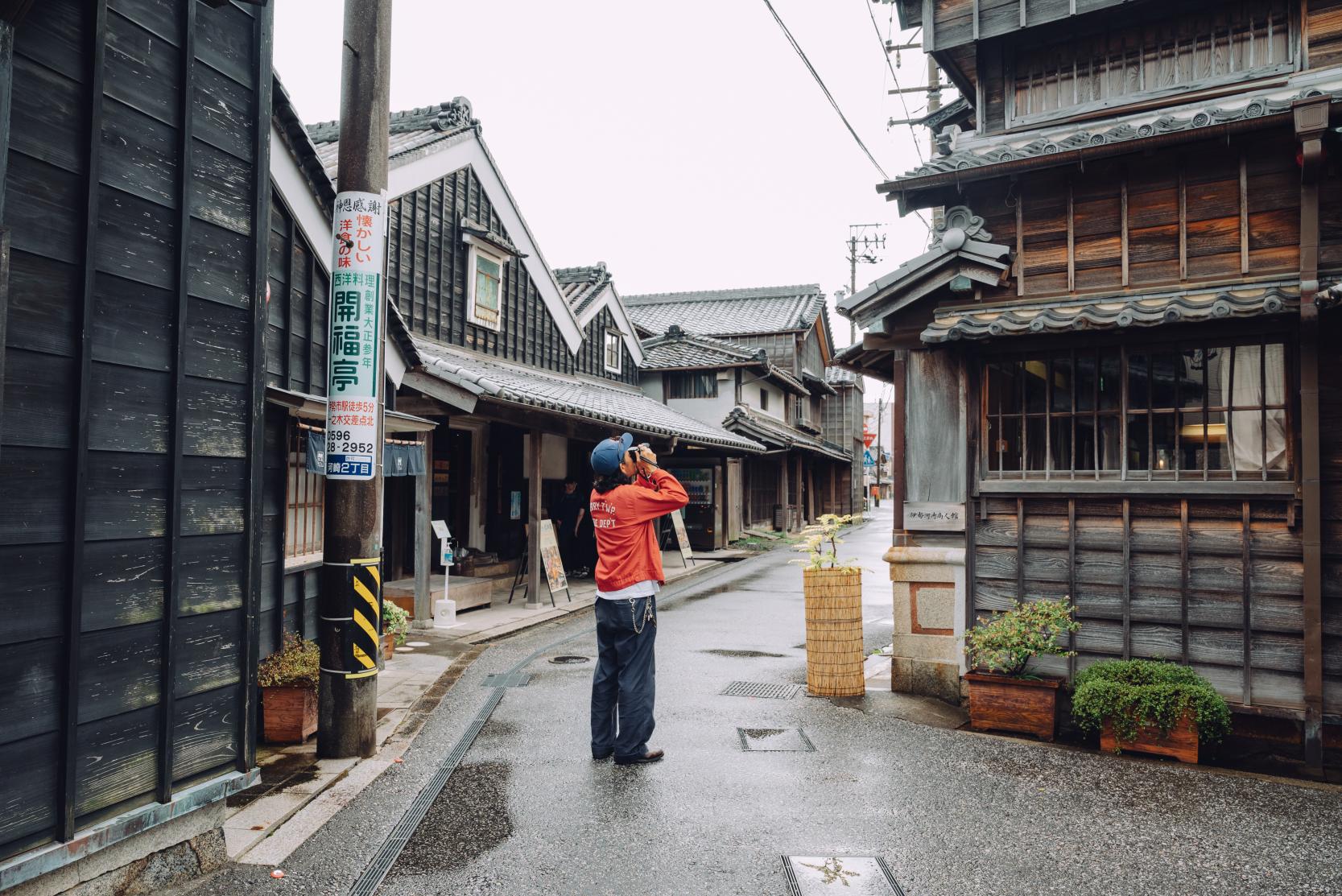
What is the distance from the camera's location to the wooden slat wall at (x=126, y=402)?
11.6ft

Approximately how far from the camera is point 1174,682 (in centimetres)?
658

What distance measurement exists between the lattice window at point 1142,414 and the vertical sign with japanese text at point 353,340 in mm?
5355

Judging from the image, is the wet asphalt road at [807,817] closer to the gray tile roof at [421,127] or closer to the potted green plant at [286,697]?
the potted green plant at [286,697]

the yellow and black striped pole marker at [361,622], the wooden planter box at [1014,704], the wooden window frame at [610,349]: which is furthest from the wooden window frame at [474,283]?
the wooden planter box at [1014,704]

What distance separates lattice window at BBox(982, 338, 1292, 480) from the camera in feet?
22.4

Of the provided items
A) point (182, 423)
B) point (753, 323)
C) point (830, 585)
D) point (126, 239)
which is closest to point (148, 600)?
point (182, 423)

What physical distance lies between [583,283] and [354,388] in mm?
17934

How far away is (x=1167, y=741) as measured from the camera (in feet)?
21.4

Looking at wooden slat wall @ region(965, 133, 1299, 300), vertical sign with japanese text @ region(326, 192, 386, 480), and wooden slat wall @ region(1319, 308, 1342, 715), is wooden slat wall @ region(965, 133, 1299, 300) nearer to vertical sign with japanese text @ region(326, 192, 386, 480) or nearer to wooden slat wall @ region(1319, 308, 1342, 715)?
wooden slat wall @ region(1319, 308, 1342, 715)

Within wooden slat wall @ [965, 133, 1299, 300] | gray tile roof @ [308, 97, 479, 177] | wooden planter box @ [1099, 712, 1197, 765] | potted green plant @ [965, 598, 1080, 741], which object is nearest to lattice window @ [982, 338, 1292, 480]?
wooden slat wall @ [965, 133, 1299, 300]

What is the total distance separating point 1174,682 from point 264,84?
7.44 m

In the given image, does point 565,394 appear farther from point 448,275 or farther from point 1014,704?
point 1014,704

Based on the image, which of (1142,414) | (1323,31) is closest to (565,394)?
(1142,414)

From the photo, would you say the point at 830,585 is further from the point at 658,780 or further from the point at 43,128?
the point at 43,128
